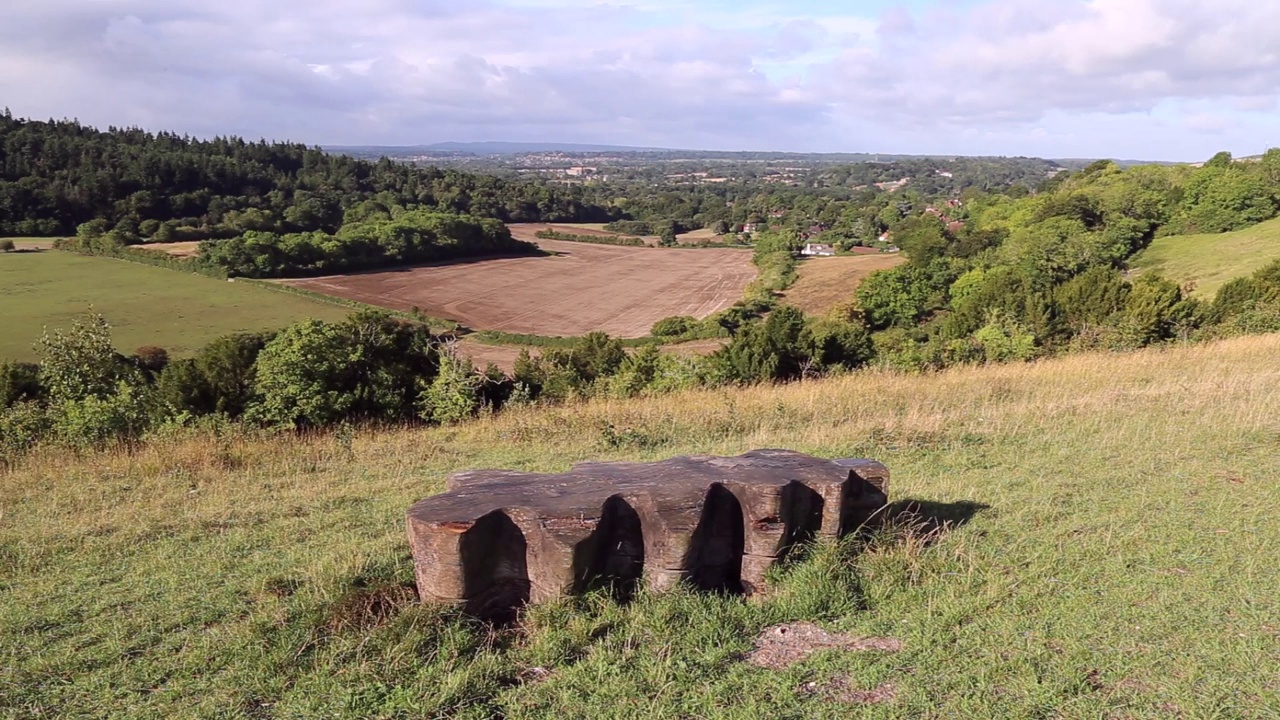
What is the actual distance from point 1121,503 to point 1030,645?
2.92m

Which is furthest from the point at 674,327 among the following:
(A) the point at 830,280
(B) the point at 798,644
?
(B) the point at 798,644

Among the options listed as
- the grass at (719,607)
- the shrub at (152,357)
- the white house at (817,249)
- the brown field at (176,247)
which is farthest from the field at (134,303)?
the white house at (817,249)

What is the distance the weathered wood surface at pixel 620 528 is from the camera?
15.7ft

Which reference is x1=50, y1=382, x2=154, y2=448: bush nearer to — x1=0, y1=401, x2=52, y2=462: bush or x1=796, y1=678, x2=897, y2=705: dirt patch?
x1=0, y1=401, x2=52, y2=462: bush

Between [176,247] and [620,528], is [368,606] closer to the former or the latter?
[620,528]

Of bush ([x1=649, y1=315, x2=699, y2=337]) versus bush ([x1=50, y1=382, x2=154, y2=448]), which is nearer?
bush ([x1=50, y1=382, x2=154, y2=448])

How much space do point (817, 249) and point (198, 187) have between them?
256ft

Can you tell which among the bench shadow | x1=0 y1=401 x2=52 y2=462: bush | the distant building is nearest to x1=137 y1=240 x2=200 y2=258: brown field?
x1=0 y1=401 x2=52 y2=462: bush

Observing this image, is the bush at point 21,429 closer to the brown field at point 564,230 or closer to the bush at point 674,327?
the bush at point 674,327

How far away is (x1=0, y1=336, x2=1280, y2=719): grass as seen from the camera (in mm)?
3998

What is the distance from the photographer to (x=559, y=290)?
238 ft

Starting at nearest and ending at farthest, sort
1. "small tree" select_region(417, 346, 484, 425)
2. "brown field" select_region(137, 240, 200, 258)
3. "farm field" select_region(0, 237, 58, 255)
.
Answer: "small tree" select_region(417, 346, 484, 425) → "brown field" select_region(137, 240, 200, 258) → "farm field" select_region(0, 237, 58, 255)

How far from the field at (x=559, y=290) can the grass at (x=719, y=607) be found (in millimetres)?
47335

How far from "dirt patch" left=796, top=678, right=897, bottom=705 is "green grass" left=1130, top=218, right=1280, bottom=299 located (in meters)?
43.7
